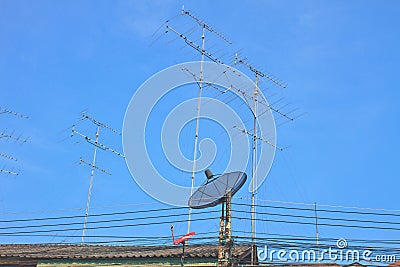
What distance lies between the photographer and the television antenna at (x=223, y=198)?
15.4 metres

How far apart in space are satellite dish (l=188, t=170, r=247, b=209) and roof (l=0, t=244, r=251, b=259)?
1822 millimetres

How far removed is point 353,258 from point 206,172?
581 cm

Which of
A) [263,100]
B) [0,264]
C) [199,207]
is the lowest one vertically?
[0,264]

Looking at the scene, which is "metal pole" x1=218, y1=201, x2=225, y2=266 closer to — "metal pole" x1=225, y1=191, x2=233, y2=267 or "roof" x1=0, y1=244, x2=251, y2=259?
"metal pole" x1=225, y1=191, x2=233, y2=267

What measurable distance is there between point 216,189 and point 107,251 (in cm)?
611

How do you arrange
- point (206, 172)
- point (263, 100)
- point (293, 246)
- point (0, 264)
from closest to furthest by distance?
point (293, 246) < point (206, 172) < point (0, 264) < point (263, 100)

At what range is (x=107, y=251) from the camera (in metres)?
19.9

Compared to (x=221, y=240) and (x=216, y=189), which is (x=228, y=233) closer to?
(x=221, y=240)

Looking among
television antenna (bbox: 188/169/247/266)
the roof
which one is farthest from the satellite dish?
the roof

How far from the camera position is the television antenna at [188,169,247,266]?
15391mm

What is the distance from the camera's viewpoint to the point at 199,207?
16.8 m

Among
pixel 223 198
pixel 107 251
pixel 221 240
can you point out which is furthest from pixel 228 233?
pixel 107 251

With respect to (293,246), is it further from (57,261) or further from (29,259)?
(29,259)

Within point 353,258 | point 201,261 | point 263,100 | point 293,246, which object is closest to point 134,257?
point 201,261
